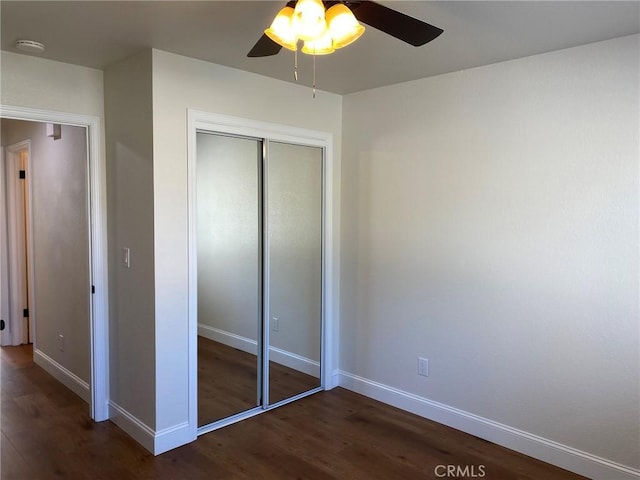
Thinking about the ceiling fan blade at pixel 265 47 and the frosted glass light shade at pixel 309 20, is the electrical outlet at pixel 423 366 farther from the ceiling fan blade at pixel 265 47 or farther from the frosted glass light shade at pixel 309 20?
the frosted glass light shade at pixel 309 20

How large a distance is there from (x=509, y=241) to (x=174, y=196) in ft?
6.89

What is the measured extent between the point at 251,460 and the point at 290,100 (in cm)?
247

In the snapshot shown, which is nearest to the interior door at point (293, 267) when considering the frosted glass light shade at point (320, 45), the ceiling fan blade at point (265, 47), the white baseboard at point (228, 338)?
the white baseboard at point (228, 338)

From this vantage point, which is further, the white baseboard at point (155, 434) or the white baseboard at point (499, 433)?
the white baseboard at point (155, 434)

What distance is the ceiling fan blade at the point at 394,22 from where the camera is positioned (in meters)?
1.74

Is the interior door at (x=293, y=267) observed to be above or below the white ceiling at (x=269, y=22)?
below

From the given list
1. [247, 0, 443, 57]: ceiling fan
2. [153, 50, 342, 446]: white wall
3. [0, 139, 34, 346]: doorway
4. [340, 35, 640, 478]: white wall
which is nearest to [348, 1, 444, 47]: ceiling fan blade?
[247, 0, 443, 57]: ceiling fan

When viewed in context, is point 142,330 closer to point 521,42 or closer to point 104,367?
point 104,367

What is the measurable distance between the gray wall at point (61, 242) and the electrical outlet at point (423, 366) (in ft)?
8.03

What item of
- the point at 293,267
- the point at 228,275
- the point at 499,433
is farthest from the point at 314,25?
the point at 499,433

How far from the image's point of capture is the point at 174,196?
288 cm

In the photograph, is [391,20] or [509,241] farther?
[509,241]

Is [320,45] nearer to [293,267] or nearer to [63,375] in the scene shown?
[293,267]

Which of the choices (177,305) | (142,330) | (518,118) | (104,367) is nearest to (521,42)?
(518,118)
